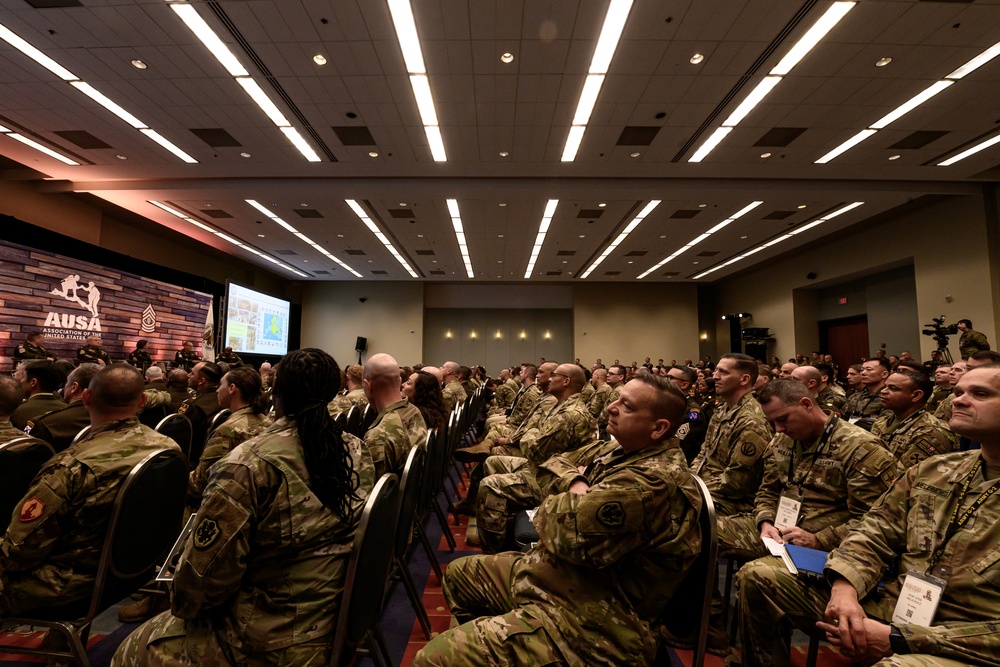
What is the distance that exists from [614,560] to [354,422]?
2.54 m

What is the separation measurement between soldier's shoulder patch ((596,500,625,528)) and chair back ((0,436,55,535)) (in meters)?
2.13

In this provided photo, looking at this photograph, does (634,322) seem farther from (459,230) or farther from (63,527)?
(63,527)

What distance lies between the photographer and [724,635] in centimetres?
217

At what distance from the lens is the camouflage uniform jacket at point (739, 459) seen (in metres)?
2.54

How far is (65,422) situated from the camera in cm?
269

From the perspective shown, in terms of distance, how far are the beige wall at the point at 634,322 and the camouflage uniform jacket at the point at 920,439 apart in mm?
16017

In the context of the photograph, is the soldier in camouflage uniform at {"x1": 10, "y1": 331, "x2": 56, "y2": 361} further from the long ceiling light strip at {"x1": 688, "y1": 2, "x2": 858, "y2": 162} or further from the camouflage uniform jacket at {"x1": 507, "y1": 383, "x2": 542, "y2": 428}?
the long ceiling light strip at {"x1": 688, "y1": 2, "x2": 858, "y2": 162}

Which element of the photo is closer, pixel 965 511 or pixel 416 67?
pixel 965 511

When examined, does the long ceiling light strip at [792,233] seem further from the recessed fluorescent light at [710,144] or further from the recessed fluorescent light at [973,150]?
the recessed fluorescent light at [710,144]

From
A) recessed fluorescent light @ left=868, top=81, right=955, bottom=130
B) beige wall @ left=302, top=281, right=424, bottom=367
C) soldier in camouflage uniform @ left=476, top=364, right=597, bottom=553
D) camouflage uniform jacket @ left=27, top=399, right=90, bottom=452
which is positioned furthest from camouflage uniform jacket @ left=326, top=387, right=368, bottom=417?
beige wall @ left=302, top=281, right=424, bottom=367

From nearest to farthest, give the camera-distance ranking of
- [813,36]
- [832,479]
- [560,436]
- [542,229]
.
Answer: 1. [832,479]
2. [560,436]
3. [813,36]
4. [542,229]

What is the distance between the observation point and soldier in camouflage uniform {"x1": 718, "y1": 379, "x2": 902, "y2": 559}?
198 centimetres

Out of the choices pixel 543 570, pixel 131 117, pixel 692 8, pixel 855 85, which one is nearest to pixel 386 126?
pixel 131 117

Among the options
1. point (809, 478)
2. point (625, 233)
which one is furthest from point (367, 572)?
point (625, 233)
